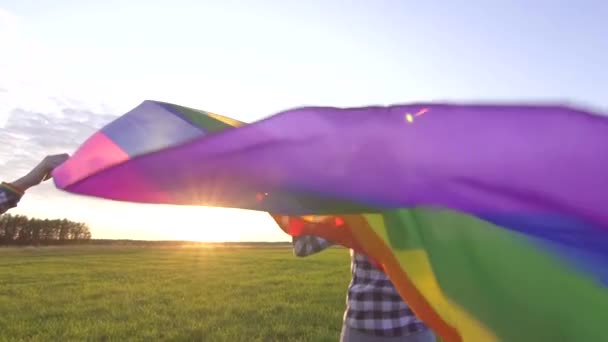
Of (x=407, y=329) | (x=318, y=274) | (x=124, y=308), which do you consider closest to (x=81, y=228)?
(x=318, y=274)

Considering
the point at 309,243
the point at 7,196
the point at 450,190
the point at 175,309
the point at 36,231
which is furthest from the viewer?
the point at 36,231

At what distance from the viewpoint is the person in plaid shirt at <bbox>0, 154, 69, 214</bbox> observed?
293 cm

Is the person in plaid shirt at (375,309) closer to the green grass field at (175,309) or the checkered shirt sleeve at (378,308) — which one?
the checkered shirt sleeve at (378,308)

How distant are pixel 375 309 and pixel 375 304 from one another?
0.03 m

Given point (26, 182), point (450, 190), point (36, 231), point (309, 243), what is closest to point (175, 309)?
point (309, 243)

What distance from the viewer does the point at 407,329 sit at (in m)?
3.55

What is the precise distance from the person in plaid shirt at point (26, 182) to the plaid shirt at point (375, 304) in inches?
53.0

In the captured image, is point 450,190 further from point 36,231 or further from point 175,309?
point 36,231

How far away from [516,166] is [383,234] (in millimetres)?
634

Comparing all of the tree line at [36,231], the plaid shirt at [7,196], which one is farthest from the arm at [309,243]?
the tree line at [36,231]

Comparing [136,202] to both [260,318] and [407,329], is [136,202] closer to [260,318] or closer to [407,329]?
[407,329]

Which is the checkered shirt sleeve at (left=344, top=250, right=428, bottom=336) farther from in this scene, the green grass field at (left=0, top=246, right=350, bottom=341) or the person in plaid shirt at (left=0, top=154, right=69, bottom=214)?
the green grass field at (left=0, top=246, right=350, bottom=341)

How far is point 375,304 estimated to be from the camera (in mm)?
3549

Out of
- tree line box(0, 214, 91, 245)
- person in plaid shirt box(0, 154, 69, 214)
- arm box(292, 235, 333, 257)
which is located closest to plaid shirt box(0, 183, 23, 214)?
person in plaid shirt box(0, 154, 69, 214)
